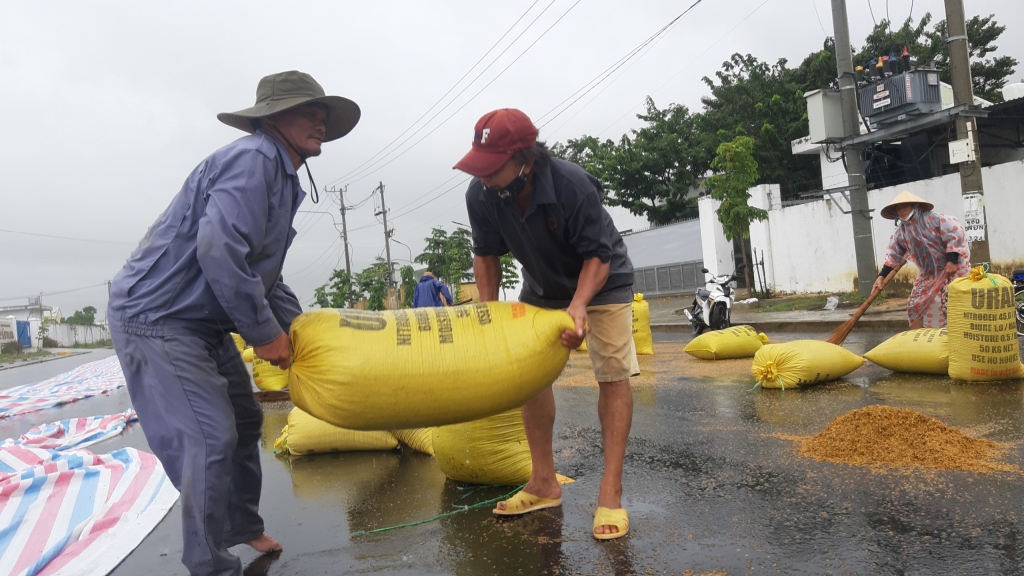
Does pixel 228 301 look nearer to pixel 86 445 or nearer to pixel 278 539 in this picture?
pixel 278 539

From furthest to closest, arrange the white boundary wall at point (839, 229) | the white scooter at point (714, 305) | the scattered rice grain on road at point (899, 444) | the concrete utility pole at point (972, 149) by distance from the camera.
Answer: the white boundary wall at point (839, 229) → the white scooter at point (714, 305) → the concrete utility pole at point (972, 149) → the scattered rice grain on road at point (899, 444)

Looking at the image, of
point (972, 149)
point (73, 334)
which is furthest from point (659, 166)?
point (73, 334)

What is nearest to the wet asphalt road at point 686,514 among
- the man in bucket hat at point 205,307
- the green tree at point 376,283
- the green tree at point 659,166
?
A: the man in bucket hat at point 205,307

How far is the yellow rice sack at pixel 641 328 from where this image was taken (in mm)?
8492

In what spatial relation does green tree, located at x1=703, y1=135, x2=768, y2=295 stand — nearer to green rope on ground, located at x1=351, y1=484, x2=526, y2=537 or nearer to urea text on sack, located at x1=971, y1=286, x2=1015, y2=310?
urea text on sack, located at x1=971, y1=286, x2=1015, y2=310

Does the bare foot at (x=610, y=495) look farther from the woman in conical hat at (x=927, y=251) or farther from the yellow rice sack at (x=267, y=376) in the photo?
the yellow rice sack at (x=267, y=376)

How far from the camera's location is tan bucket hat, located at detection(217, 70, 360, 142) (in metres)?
2.41

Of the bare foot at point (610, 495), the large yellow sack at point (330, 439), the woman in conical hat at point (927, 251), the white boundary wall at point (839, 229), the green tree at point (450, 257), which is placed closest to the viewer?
→ the bare foot at point (610, 495)

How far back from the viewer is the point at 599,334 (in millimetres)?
2859

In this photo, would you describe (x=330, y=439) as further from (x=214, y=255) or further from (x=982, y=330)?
(x=982, y=330)

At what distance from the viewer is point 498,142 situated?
2.55 meters

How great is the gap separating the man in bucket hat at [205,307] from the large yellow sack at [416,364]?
0.15 metres

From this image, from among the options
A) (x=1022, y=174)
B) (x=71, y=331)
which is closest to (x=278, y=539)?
(x=1022, y=174)

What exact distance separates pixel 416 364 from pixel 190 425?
0.70m
